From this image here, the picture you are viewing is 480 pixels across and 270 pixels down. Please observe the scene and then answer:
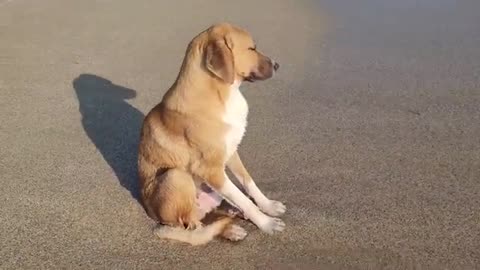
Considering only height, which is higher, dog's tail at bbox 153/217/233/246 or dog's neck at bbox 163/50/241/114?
dog's neck at bbox 163/50/241/114

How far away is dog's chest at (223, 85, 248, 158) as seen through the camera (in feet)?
11.5

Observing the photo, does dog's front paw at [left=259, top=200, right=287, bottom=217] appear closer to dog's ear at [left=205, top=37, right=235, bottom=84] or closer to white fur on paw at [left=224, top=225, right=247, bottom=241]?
white fur on paw at [left=224, top=225, right=247, bottom=241]

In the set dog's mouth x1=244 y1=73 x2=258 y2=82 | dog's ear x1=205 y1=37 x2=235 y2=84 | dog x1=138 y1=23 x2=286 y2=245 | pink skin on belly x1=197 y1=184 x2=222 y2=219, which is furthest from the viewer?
pink skin on belly x1=197 y1=184 x2=222 y2=219

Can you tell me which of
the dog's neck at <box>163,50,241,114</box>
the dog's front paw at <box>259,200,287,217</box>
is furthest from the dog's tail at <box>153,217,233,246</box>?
the dog's neck at <box>163,50,241,114</box>

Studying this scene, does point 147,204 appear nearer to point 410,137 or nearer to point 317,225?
point 317,225

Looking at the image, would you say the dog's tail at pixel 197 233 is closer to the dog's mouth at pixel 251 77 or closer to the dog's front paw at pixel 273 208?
the dog's front paw at pixel 273 208

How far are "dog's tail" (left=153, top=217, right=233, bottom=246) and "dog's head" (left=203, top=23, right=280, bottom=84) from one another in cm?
94

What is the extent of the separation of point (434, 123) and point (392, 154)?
2.48 ft

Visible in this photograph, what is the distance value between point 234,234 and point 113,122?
2305 mm

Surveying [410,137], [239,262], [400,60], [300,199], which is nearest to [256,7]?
[400,60]

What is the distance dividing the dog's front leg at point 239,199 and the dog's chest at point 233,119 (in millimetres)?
154

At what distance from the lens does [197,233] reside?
137 inches

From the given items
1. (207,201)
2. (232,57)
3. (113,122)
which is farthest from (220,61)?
(113,122)

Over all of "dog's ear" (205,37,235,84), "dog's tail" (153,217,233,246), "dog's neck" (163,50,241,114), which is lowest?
"dog's tail" (153,217,233,246)
